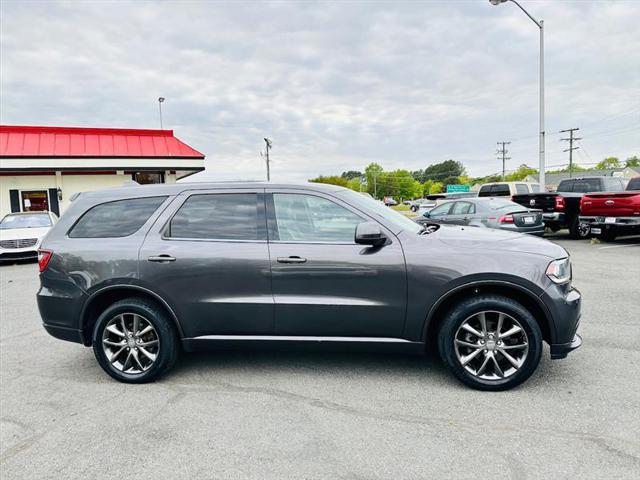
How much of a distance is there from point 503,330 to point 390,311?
3.02 feet

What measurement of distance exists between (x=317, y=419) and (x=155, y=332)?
→ 1.66 metres

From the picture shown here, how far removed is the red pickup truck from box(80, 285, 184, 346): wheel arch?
12.2 metres

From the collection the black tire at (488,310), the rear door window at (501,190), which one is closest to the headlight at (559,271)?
the black tire at (488,310)

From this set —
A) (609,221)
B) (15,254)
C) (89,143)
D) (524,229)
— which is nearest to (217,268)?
(524,229)

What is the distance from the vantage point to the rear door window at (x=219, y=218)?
152 inches

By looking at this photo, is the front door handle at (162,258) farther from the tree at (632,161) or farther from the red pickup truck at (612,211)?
the tree at (632,161)

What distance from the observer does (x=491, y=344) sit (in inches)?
139

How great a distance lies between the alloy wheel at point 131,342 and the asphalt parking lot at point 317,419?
0.20 m

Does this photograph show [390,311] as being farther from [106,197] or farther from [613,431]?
[106,197]

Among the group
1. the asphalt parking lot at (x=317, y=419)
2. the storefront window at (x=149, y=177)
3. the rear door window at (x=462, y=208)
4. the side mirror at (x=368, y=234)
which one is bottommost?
the asphalt parking lot at (x=317, y=419)

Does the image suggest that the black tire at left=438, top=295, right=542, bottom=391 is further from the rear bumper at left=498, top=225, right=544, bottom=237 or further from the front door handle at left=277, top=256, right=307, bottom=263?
the rear bumper at left=498, top=225, right=544, bottom=237

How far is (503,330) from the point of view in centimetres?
357

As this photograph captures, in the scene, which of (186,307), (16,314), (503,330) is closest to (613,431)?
(503,330)

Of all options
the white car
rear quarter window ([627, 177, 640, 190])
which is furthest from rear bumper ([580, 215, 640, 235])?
the white car
